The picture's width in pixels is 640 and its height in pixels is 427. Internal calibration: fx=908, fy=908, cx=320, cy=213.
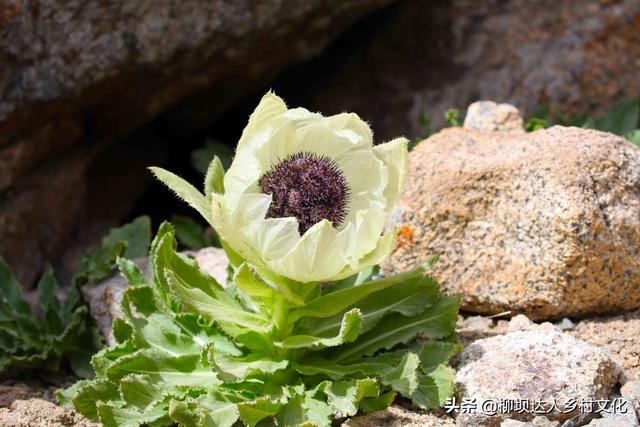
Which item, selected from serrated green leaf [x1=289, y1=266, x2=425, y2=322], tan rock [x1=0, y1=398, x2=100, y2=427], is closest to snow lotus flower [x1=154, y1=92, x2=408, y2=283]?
serrated green leaf [x1=289, y1=266, x2=425, y2=322]

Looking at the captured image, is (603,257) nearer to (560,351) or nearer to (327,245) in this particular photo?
(560,351)

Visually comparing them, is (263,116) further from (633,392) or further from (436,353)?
(633,392)

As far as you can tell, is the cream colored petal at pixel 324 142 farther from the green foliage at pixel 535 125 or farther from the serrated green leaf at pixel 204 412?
the green foliage at pixel 535 125

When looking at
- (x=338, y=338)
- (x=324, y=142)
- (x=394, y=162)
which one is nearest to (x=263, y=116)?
(x=324, y=142)

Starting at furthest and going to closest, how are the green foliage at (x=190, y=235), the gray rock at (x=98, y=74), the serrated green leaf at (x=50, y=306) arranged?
1. the green foliage at (x=190, y=235)
2. the gray rock at (x=98, y=74)
3. the serrated green leaf at (x=50, y=306)

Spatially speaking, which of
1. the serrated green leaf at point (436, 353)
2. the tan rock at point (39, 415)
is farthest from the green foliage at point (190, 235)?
the serrated green leaf at point (436, 353)

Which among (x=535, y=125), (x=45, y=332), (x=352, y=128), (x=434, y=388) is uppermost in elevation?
(x=535, y=125)
